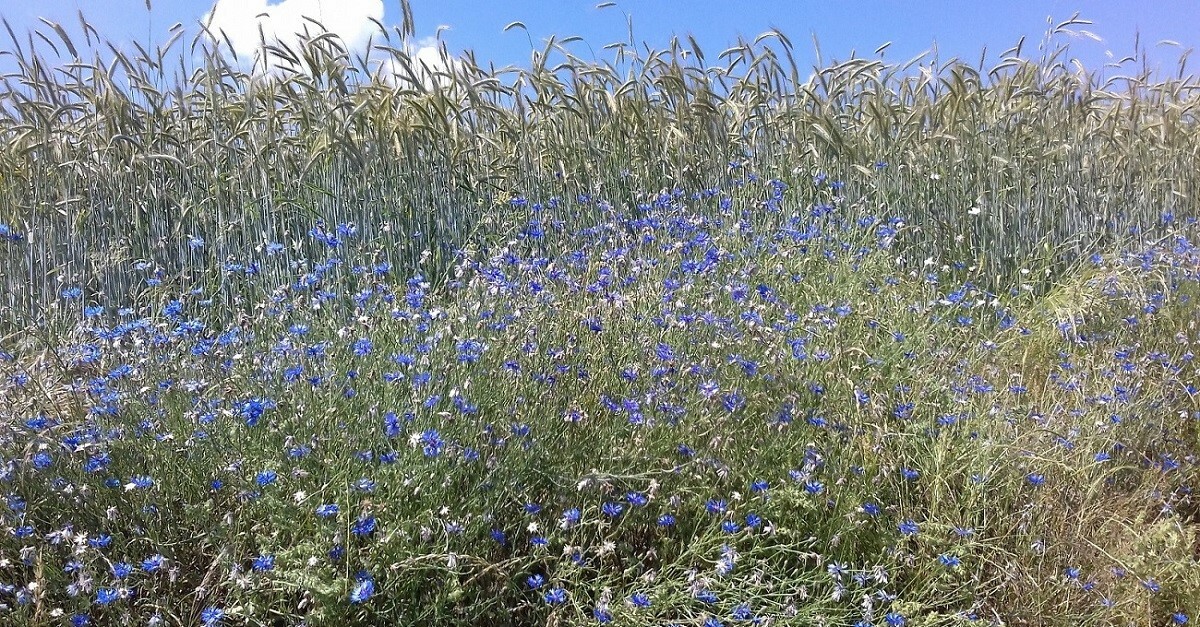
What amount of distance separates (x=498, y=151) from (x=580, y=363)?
7.35 ft

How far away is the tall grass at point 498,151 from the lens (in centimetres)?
374

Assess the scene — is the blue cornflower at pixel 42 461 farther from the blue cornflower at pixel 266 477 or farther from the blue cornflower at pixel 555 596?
the blue cornflower at pixel 555 596

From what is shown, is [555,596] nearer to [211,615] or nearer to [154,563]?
[211,615]

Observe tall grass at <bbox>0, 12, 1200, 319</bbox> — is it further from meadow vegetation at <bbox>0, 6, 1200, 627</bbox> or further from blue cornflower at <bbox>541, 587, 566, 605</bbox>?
blue cornflower at <bbox>541, 587, 566, 605</bbox>

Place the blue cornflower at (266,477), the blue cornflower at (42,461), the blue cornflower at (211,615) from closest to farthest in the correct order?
the blue cornflower at (211,615)
the blue cornflower at (266,477)
the blue cornflower at (42,461)

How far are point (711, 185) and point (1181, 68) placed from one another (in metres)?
3.40

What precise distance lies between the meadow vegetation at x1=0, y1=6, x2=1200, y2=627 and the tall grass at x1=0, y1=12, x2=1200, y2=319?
0.03 metres

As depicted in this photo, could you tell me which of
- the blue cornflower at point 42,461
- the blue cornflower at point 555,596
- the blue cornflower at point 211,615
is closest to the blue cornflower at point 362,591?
the blue cornflower at point 211,615

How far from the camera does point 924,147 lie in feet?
15.6

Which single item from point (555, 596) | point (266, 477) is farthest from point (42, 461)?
point (555, 596)

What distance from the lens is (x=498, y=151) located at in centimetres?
434

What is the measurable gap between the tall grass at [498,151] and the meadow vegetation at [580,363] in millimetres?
26

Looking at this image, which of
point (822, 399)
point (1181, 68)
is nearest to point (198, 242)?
point (822, 399)

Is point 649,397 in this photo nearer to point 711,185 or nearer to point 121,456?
point 121,456
